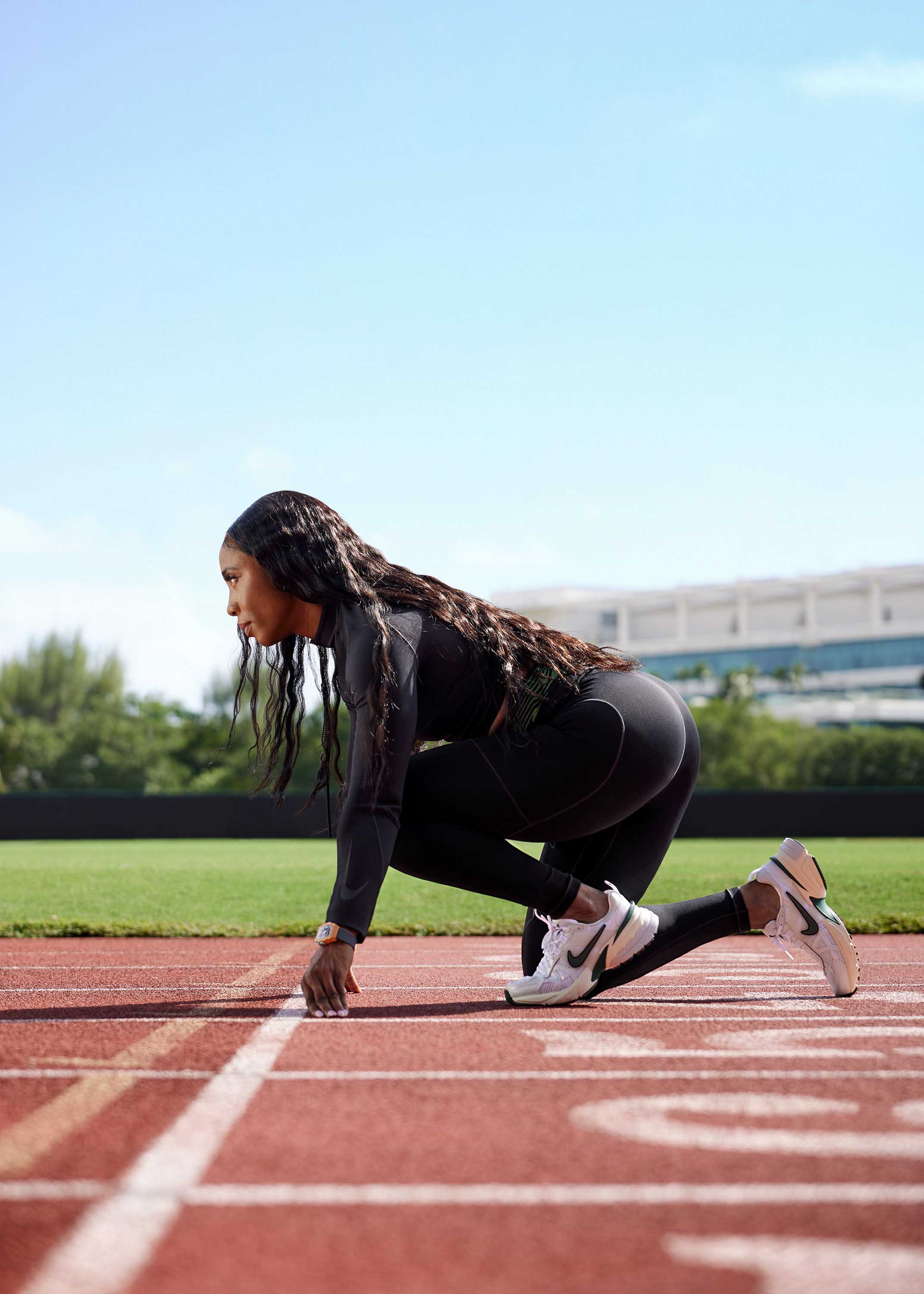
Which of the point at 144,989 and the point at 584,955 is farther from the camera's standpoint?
the point at 144,989

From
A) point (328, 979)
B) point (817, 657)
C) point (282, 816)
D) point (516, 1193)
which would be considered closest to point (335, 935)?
point (328, 979)

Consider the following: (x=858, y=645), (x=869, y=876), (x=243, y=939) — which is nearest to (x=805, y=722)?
(x=858, y=645)

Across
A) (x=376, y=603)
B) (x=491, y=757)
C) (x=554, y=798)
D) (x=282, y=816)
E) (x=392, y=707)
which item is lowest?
(x=282, y=816)

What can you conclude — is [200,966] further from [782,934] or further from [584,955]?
[782,934]

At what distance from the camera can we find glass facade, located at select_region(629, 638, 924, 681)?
9275cm

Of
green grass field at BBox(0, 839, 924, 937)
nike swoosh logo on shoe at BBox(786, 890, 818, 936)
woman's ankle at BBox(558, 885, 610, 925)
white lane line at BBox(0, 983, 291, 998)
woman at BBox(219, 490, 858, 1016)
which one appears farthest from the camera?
green grass field at BBox(0, 839, 924, 937)

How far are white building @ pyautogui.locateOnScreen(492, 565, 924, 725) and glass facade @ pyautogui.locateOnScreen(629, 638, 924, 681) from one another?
2.6 inches

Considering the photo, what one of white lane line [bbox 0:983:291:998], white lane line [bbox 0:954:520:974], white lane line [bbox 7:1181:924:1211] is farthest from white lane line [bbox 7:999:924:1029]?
white lane line [bbox 0:954:520:974]

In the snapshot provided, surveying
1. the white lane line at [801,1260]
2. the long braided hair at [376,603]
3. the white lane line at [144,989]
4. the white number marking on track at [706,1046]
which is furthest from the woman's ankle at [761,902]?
the white lane line at [801,1260]

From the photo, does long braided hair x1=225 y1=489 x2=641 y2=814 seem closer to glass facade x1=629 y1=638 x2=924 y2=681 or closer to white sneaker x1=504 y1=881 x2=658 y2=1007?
white sneaker x1=504 y1=881 x2=658 y2=1007

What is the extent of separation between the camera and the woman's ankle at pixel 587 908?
136 inches

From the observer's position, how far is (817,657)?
9456cm

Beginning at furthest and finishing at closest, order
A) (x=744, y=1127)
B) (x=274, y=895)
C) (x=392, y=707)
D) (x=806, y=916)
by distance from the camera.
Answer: (x=274, y=895), (x=806, y=916), (x=392, y=707), (x=744, y=1127)

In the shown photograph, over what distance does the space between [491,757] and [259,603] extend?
757 mm
